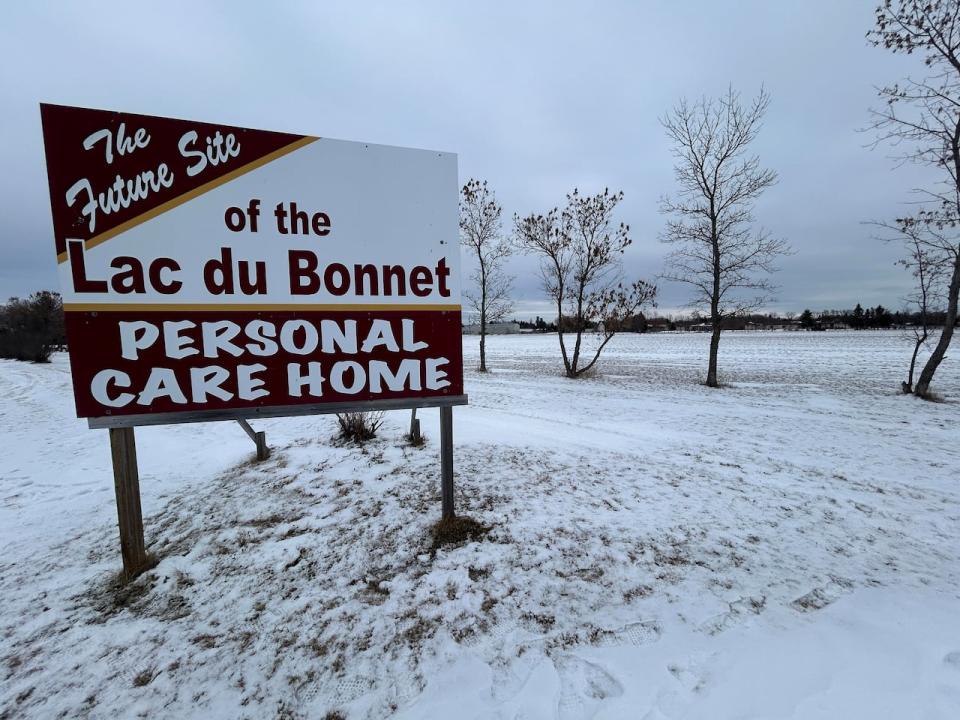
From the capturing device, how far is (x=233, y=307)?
316 cm

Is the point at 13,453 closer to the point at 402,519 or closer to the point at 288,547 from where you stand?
the point at 288,547

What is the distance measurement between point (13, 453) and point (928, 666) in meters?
11.9

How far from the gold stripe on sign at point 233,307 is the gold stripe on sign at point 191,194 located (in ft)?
1.15

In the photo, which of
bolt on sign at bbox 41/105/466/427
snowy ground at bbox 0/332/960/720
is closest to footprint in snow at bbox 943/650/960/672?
snowy ground at bbox 0/332/960/720

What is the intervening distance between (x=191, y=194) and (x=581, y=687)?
13.7ft

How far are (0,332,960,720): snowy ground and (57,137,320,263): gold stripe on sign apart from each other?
101 inches

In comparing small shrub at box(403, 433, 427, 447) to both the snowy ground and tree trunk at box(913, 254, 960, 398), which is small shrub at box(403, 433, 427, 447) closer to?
the snowy ground

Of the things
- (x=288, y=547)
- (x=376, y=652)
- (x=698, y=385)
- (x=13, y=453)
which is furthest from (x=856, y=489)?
(x=13, y=453)

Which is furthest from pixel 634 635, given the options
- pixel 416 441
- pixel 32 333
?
pixel 32 333

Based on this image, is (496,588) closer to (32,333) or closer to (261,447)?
(261,447)

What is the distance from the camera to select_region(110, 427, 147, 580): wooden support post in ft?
10.3

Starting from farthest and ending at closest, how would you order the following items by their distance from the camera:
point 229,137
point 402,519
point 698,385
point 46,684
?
point 698,385 → point 402,519 → point 229,137 → point 46,684

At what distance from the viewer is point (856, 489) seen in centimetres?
501

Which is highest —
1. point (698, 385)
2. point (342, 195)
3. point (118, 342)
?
point (342, 195)
